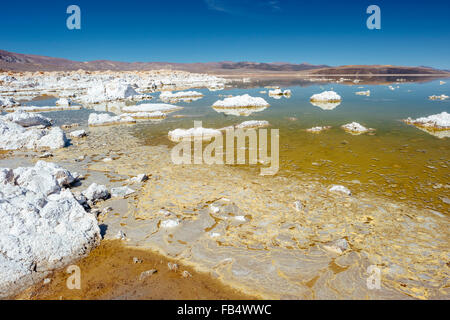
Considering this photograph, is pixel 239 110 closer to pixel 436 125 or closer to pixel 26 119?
pixel 436 125

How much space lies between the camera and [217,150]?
37.4 ft

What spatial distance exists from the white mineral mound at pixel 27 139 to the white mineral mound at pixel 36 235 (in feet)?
25.9

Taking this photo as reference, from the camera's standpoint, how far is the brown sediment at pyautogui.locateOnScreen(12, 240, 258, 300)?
3902mm

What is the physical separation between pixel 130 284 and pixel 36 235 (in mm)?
2071

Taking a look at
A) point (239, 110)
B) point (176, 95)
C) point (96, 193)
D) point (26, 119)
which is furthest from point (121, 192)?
point (176, 95)

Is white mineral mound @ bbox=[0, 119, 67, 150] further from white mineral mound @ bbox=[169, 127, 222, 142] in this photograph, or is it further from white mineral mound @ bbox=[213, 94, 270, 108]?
white mineral mound @ bbox=[213, 94, 270, 108]

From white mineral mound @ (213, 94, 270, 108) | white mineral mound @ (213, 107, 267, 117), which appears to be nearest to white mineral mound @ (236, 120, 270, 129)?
white mineral mound @ (213, 107, 267, 117)

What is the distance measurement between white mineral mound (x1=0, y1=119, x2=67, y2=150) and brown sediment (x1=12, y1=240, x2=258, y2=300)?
32.4 feet

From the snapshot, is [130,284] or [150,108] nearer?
[130,284]

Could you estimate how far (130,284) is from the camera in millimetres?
4121

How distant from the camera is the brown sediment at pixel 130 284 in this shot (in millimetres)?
3902

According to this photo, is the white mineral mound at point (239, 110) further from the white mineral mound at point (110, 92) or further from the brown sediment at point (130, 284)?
the brown sediment at point (130, 284)

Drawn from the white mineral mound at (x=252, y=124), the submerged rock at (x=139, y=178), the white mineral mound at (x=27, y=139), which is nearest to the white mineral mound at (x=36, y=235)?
the submerged rock at (x=139, y=178)
